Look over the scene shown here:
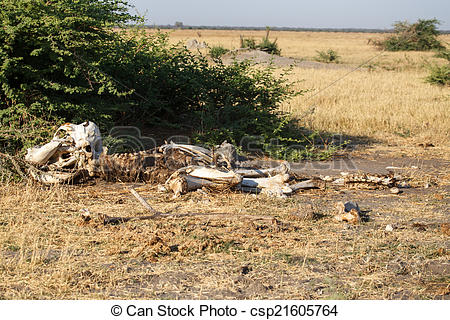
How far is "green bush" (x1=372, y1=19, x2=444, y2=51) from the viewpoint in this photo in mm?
34188

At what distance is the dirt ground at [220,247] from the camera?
3.92 metres

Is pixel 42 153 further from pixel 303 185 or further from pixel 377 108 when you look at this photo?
pixel 377 108

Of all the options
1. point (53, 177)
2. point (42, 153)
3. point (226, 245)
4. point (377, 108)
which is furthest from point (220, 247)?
point (377, 108)

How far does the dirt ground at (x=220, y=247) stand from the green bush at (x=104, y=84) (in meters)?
1.44

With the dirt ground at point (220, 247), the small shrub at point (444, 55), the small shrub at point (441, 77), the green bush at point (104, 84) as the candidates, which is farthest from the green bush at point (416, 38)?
the dirt ground at point (220, 247)

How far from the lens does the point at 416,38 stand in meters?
34.7

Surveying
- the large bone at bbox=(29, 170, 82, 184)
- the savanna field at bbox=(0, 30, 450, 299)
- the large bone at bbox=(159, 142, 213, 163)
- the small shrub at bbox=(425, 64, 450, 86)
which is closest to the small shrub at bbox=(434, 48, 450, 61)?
the small shrub at bbox=(425, 64, 450, 86)

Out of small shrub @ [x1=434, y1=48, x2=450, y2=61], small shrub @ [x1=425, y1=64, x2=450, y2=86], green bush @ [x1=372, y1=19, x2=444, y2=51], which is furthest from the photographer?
green bush @ [x1=372, y1=19, x2=444, y2=51]

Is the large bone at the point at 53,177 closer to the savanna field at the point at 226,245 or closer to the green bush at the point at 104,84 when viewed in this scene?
the savanna field at the point at 226,245

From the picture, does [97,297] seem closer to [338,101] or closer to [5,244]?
[5,244]

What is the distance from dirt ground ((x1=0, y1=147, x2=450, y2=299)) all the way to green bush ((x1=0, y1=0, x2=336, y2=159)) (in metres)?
1.44

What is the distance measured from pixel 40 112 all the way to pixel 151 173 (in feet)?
6.28

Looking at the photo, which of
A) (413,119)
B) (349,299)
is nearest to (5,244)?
(349,299)

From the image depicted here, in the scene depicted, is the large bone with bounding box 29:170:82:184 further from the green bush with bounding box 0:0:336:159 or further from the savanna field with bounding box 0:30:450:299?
the green bush with bounding box 0:0:336:159
